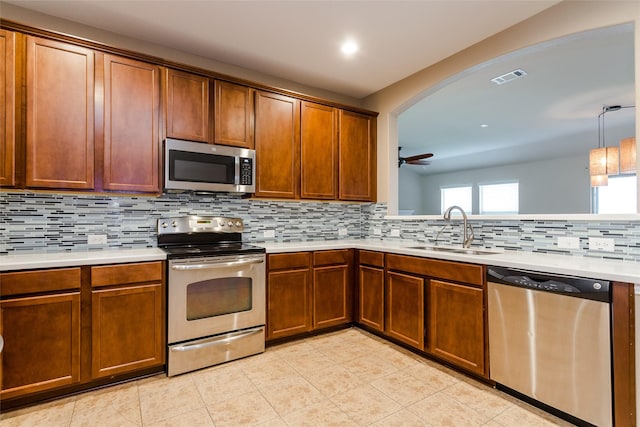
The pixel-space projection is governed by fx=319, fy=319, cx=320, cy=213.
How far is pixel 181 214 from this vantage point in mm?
2920

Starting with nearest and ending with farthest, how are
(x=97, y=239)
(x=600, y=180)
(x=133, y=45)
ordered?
(x=97, y=239)
(x=133, y=45)
(x=600, y=180)

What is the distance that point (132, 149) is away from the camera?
2.44 meters

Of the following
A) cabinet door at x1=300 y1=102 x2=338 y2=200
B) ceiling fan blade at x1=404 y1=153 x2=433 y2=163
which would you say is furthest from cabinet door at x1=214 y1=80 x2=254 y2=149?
ceiling fan blade at x1=404 y1=153 x2=433 y2=163

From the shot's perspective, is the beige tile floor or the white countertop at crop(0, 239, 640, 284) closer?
the white countertop at crop(0, 239, 640, 284)

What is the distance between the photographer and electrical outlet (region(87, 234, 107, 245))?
2535 mm

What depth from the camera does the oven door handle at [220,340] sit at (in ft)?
7.77

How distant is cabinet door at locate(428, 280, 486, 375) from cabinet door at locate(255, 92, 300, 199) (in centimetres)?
164

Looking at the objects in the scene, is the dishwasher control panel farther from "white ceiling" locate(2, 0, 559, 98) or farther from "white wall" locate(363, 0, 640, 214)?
"white ceiling" locate(2, 0, 559, 98)

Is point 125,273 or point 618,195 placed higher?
point 618,195

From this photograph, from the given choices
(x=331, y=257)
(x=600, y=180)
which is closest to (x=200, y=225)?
(x=331, y=257)

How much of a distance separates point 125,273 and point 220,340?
870mm

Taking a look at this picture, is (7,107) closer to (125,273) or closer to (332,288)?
(125,273)

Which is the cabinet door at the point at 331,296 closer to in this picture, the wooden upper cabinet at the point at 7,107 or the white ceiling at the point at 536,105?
the white ceiling at the point at 536,105

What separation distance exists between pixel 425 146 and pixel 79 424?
7346 millimetres
